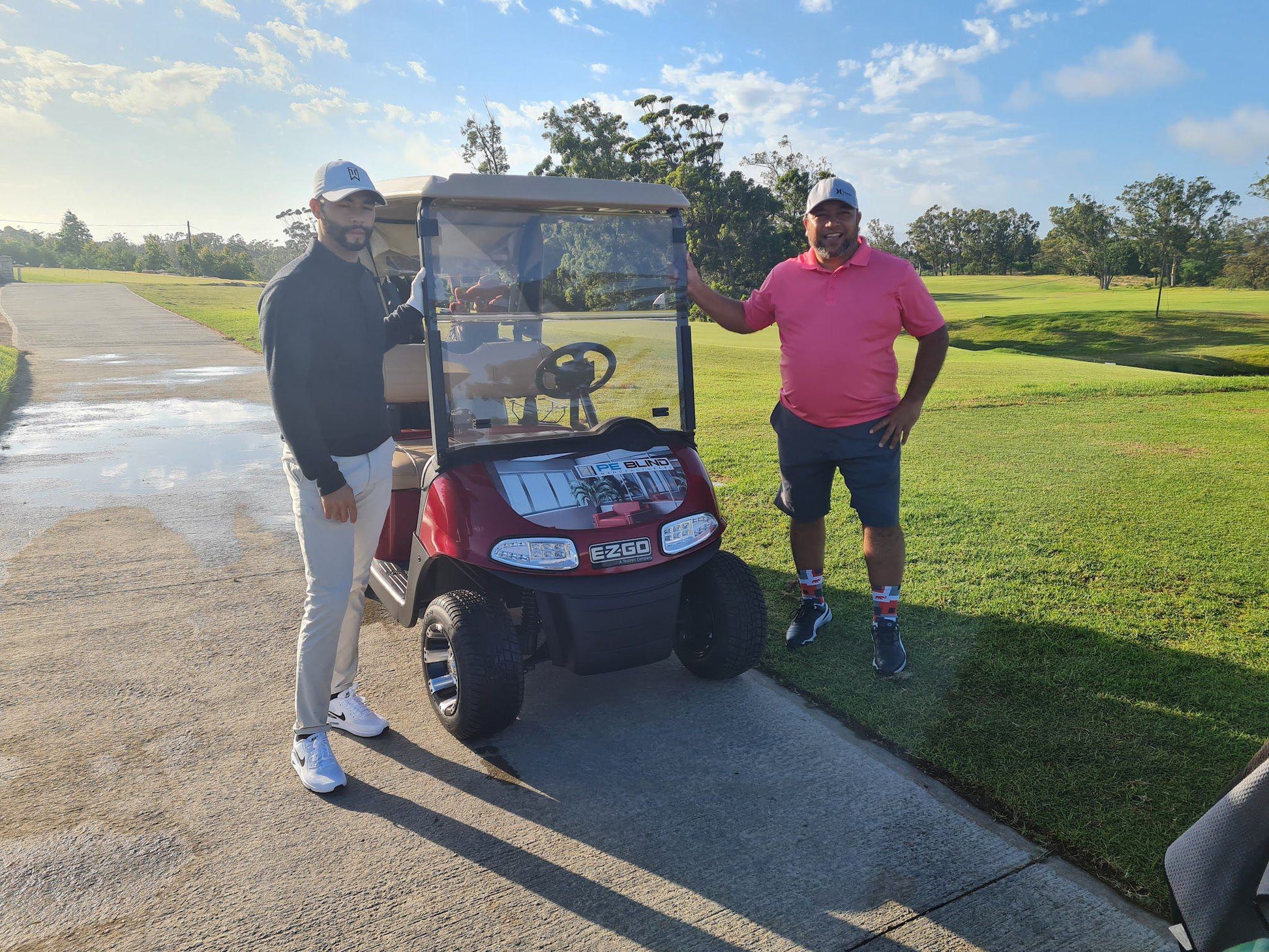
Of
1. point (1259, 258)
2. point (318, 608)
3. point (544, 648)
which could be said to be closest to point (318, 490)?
point (318, 608)

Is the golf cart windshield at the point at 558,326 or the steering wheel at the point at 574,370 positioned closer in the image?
the golf cart windshield at the point at 558,326

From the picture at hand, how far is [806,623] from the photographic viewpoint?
4.09 meters

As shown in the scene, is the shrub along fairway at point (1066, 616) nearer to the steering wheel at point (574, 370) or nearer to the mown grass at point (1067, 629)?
the mown grass at point (1067, 629)

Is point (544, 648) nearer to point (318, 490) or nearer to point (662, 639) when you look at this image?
point (662, 639)

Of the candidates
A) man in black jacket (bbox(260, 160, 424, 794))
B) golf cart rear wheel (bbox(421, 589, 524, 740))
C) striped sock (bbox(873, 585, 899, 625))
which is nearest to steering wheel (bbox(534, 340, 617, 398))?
man in black jacket (bbox(260, 160, 424, 794))

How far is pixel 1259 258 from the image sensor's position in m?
56.2

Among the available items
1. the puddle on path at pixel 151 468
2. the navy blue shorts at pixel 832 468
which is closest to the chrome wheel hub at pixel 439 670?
the navy blue shorts at pixel 832 468

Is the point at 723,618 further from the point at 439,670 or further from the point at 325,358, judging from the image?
the point at 325,358

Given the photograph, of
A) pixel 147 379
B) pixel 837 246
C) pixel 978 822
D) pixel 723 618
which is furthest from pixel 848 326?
pixel 147 379

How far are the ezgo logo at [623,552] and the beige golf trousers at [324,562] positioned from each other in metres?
0.78

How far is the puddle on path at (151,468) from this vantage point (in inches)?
238

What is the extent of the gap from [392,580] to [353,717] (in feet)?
2.09

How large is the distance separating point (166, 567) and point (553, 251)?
127 inches

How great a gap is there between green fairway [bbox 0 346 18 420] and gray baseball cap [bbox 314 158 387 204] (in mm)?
9620
